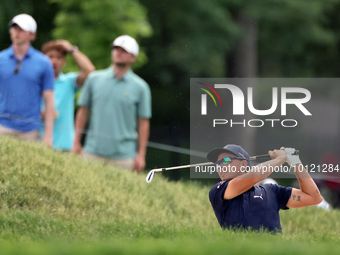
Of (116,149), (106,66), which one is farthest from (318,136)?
(116,149)

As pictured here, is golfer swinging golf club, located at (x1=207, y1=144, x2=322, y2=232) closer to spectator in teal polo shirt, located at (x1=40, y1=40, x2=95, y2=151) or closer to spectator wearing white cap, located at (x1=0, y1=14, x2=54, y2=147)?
spectator wearing white cap, located at (x1=0, y1=14, x2=54, y2=147)

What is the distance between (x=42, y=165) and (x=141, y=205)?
4.05 ft

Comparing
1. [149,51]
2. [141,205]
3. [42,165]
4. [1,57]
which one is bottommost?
[141,205]

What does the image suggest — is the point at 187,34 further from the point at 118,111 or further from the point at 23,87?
the point at 23,87

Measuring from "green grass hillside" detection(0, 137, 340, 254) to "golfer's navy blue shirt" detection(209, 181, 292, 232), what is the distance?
13cm

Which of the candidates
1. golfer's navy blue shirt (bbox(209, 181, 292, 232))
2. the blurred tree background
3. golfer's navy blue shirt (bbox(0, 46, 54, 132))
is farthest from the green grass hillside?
the blurred tree background

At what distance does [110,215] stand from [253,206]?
220 centimetres

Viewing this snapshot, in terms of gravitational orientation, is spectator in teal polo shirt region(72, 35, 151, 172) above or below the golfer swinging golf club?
above

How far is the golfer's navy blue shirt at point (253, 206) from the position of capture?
4.34 metres

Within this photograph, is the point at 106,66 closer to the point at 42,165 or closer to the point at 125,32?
the point at 125,32

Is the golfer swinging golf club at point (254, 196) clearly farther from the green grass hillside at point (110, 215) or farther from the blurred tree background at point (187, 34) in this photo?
the blurred tree background at point (187, 34)

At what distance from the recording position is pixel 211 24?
682 inches

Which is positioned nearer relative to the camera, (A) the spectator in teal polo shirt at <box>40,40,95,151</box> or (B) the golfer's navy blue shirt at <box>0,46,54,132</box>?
(B) the golfer's navy blue shirt at <box>0,46,54,132</box>

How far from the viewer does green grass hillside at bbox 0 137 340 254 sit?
3.50 m
